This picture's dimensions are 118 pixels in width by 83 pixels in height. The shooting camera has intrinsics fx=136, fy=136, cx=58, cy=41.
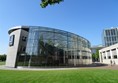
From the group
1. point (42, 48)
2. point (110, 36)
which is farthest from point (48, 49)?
point (110, 36)

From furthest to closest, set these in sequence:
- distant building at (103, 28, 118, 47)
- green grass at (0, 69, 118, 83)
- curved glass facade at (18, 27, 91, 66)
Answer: distant building at (103, 28, 118, 47) < curved glass facade at (18, 27, 91, 66) < green grass at (0, 69, 118, 83)

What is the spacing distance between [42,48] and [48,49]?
5.13 ft

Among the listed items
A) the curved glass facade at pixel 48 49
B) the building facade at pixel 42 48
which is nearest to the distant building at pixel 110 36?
the building facade at pixel 42 48

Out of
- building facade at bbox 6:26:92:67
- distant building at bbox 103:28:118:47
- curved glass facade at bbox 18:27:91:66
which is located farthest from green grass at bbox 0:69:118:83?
distant building at bbox 103:28:118:47

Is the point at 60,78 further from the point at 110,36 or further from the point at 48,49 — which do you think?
the point at 110,36

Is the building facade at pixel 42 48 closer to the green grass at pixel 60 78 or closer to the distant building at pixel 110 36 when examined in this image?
the green grass at pixel 60 78

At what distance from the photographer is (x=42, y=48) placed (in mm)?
34281

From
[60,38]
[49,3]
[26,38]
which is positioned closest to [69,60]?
[60,38]

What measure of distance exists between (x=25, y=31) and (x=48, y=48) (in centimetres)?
873

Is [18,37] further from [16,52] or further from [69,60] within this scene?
[69,60]

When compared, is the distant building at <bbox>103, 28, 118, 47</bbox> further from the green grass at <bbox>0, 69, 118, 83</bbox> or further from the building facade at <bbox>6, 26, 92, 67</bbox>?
the green grass at <bbox>0, 69, 118, 83</bbox>

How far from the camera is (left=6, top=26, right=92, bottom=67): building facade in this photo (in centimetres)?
3397

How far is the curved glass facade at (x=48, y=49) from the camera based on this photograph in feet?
111

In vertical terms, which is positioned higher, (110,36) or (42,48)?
(110,36)
